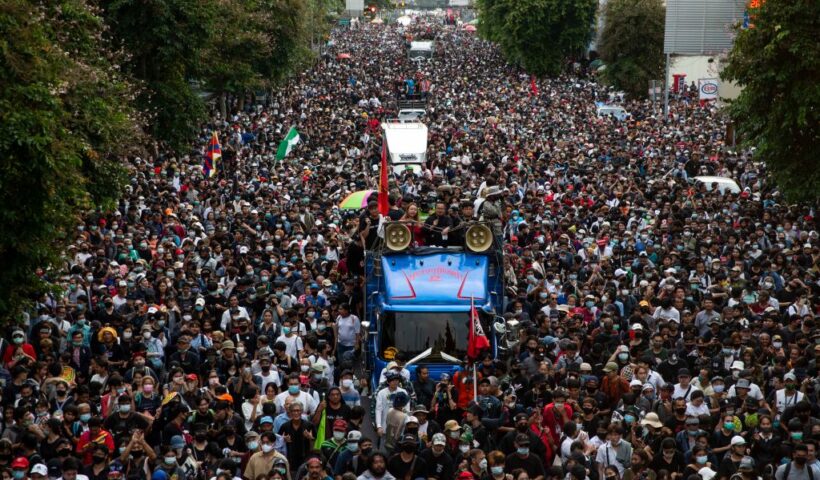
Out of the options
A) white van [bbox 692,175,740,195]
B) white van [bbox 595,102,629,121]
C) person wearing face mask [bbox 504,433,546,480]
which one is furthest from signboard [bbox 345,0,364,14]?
person wearing face mask [bbox 504,433,546,480]

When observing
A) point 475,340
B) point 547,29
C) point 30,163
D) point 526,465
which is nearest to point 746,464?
point 526,465

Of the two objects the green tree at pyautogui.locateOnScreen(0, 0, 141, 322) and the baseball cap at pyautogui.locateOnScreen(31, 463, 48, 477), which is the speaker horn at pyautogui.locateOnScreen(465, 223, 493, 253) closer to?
the green tree at pyautogui.locateOnScreen(0, 0, 141, 322)

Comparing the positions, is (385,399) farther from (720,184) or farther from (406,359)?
(720,184)

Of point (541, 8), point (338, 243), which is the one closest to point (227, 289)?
point (338, 243)

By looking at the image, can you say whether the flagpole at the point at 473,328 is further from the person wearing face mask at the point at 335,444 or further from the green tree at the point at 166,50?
the green tree at the point at 166,50

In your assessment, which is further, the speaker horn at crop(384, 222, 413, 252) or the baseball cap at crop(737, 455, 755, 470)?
the speaker horn at crop(384, 222, 413, 252)

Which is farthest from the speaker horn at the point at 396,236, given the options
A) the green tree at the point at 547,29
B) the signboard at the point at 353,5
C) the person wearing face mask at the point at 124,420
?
the signboard at the point at 353,5
